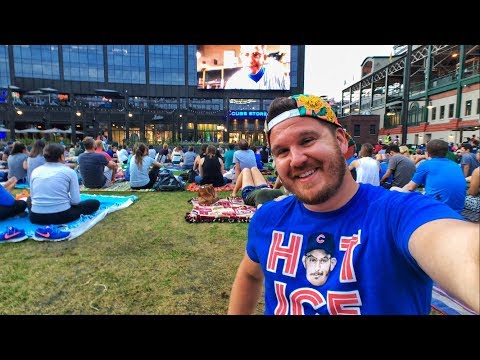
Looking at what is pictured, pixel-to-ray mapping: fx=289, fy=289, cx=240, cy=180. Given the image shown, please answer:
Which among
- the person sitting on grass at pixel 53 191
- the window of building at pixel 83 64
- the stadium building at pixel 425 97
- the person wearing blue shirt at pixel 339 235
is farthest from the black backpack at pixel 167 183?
the window of building at pixel 83 64

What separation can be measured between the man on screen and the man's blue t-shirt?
4863 centimetres

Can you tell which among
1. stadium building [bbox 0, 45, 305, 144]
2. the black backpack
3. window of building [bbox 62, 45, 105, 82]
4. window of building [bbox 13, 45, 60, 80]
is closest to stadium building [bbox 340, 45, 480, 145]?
the black backpack

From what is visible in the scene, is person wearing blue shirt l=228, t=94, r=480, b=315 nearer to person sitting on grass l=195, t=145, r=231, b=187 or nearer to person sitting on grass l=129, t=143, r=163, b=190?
person sitting on grass l=195, t=145, r=231, b=187

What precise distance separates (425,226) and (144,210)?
653 centimetres

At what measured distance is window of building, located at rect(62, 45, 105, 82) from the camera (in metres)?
46.8

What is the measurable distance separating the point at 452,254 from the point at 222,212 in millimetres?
5603

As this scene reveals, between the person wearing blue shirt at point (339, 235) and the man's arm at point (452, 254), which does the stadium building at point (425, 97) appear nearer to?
the person wearing blue shirt at point (339, 235)

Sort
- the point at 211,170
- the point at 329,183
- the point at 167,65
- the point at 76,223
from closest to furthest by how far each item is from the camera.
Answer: the point at 329,183
the point at 76,223
the point at 211,170
the point at 167,65

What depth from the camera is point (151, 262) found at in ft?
13.2

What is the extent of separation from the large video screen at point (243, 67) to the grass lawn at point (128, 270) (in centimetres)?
4522

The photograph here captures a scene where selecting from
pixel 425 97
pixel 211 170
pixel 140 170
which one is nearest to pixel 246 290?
pixel 211 170

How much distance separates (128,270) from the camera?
3.74 metres

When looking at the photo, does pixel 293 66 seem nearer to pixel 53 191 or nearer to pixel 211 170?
pixel 211 170
